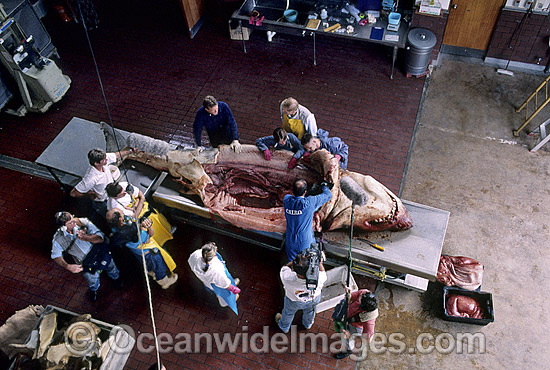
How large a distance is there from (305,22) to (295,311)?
5.34 m

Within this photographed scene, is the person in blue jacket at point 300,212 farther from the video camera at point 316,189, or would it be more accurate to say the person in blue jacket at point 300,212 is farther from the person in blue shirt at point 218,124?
the person in blue shirt at point 218,124

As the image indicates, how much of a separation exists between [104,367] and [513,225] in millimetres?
5524

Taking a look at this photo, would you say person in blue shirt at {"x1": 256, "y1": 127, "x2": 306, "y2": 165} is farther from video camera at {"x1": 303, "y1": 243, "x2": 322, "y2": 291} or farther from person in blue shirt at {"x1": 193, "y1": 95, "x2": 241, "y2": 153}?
video camera at {"x1": 303, "y1": 243, "x2": 322, "y2": 291}

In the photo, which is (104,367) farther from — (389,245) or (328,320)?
(389,245)

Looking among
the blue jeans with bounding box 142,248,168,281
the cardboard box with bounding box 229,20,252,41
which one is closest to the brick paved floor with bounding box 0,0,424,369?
the cardboard box with bounding box 229,20,252,41

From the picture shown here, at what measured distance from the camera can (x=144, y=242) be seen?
505cm

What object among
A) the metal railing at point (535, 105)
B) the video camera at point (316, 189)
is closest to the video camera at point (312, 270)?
the video camera at point (316, 189)

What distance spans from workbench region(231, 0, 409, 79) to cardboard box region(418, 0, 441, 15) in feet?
1.24

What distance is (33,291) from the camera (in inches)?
226

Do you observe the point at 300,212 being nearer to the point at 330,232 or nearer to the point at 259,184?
the point at 330,232

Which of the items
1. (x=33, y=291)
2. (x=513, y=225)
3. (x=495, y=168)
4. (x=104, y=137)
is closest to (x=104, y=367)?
(x=33, y=291)

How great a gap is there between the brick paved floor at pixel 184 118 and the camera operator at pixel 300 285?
658 mm

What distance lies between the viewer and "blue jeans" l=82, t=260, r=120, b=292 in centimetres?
526

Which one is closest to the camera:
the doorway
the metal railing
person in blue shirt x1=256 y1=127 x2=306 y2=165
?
person in blue shirt x1=256 y1=127 x2=306 y2=165
